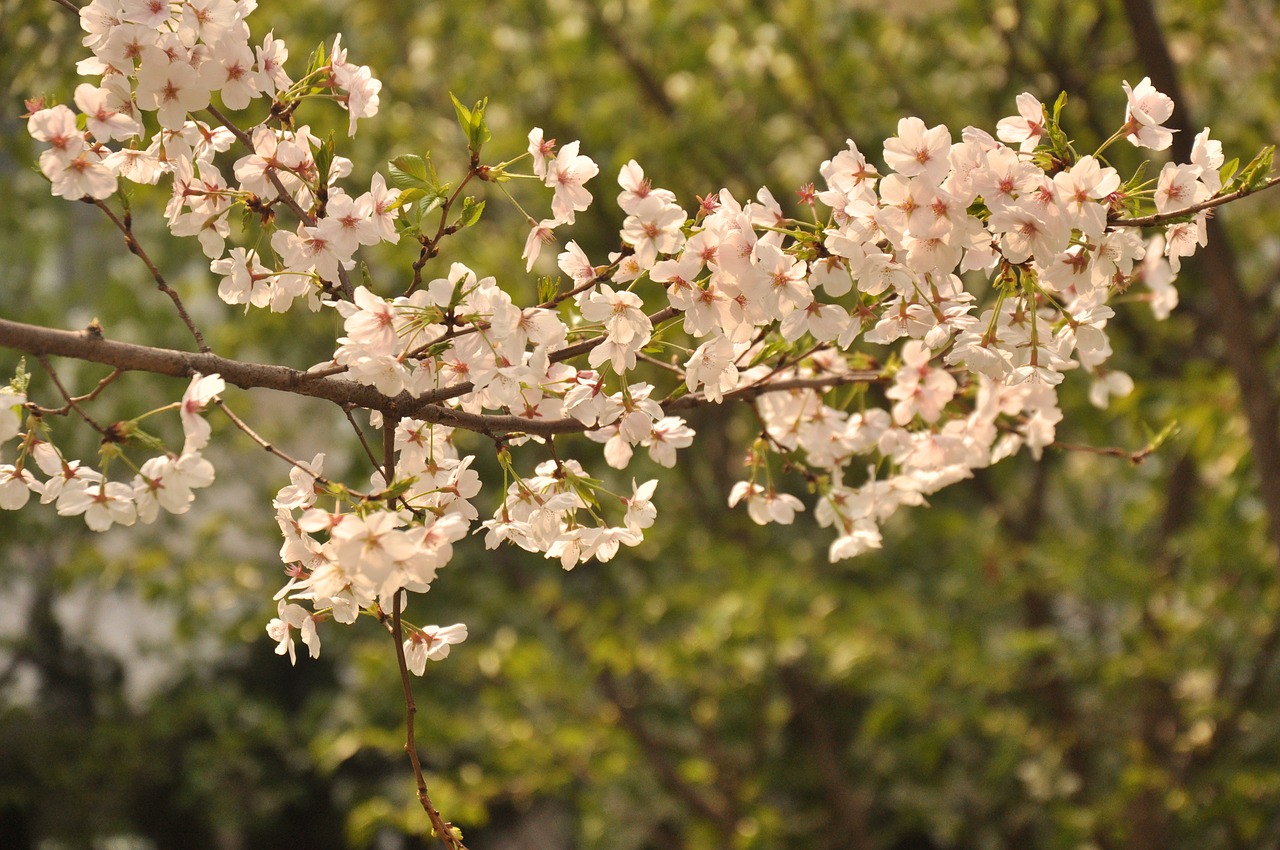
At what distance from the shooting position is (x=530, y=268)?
2.31 feet

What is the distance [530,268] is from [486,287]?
0.07m

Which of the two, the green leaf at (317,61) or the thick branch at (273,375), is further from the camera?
the green leaf at (317,61)

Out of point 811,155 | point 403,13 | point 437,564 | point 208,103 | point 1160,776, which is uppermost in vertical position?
point 208,103

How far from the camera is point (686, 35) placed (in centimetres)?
230

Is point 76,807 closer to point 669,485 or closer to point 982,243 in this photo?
point 669,485

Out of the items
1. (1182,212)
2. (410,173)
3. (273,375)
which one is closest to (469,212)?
(410,173)

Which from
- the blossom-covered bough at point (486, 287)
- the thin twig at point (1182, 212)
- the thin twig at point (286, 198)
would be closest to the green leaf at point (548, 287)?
the blossom-covered bough at point (486, 287)

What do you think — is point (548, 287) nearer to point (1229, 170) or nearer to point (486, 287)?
point (486, 287)

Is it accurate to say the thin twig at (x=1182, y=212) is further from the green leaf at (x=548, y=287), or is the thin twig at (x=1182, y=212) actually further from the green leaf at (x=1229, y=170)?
the green leaf at (x=548, y=287)

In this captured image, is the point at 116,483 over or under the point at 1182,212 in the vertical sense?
under

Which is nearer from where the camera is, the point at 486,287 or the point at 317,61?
the point at 486,287

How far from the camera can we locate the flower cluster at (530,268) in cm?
62

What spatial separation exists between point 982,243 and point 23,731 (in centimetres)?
279

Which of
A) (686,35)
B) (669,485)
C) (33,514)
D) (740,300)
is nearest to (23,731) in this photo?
(33,514)
